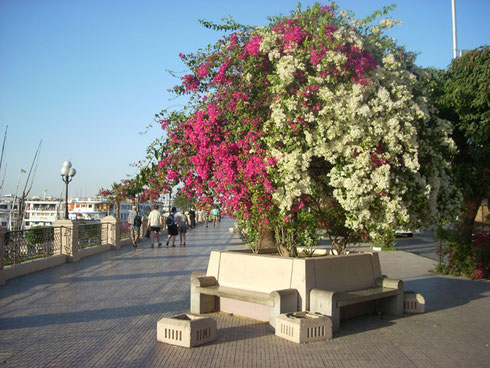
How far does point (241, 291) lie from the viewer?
7152 mm

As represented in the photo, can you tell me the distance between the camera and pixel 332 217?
8867 millimetres

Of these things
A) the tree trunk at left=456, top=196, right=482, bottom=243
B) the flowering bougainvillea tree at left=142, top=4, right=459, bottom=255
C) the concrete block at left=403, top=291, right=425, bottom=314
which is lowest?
the concrete block at left=403, top=291, right=425, bottom=314

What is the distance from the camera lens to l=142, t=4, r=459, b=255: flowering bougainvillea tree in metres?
6.85

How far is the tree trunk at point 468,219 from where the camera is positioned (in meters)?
12.3

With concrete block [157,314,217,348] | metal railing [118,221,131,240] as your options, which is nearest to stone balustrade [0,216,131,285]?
metal railing [118,221,131,240]

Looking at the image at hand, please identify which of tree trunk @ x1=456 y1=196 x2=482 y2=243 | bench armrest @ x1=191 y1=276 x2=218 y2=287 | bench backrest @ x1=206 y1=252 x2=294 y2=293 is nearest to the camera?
bench backrest @ x1=206 y1=252 x2=294 y2=293

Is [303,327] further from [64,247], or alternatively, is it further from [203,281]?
[64,247]

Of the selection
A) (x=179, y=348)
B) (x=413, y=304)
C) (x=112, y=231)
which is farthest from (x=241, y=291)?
(x=112, y=231)

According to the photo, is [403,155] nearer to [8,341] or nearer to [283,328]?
[283,328]

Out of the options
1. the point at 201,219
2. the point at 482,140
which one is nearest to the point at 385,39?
the point at 482,140

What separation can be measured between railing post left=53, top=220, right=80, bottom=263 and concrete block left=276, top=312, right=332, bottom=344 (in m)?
11.1

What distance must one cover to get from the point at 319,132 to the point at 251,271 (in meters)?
2.44

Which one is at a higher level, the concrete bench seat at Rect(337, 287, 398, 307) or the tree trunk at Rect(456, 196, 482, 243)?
the tree trunk at Rect(456, 196, 482, 243)

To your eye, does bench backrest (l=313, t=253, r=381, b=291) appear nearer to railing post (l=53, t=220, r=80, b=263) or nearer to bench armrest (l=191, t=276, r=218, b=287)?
bench armrest (l=191, t=276, r=218, b=287)
